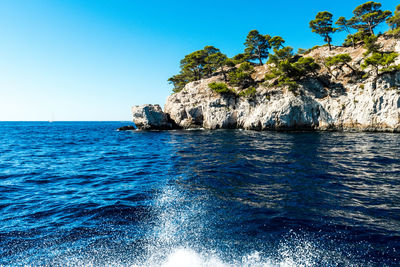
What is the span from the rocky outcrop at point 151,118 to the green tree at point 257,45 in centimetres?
3562

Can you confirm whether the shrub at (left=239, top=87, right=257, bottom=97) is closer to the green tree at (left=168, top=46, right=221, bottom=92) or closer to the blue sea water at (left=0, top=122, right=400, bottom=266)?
the green tree at (left=168, top=46, right=221, bottom=92)

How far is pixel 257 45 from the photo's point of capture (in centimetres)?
6506

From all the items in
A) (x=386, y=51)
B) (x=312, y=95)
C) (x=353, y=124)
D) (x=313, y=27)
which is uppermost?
(x=313, y=27)

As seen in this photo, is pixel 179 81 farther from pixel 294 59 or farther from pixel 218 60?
pixel 294 59

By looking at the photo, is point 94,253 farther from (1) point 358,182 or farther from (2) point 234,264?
(1) point 358,182

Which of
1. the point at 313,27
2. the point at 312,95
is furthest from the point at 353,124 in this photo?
the point at 313,27

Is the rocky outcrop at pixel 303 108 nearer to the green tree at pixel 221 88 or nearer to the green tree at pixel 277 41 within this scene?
the green tree at pixel 221 88

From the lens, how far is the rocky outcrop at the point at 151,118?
54.0 metres

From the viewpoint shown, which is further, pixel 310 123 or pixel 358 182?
pixel 310 123

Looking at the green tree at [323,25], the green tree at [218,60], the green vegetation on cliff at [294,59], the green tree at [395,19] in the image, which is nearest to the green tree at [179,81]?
the green vegetation on cliff at [294,59]

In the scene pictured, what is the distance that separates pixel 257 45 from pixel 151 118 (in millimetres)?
41191

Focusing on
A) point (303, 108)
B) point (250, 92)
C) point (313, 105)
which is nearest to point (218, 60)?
point (250, 92)

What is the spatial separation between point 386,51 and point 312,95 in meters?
17.4

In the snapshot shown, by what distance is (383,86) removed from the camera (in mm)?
33250
